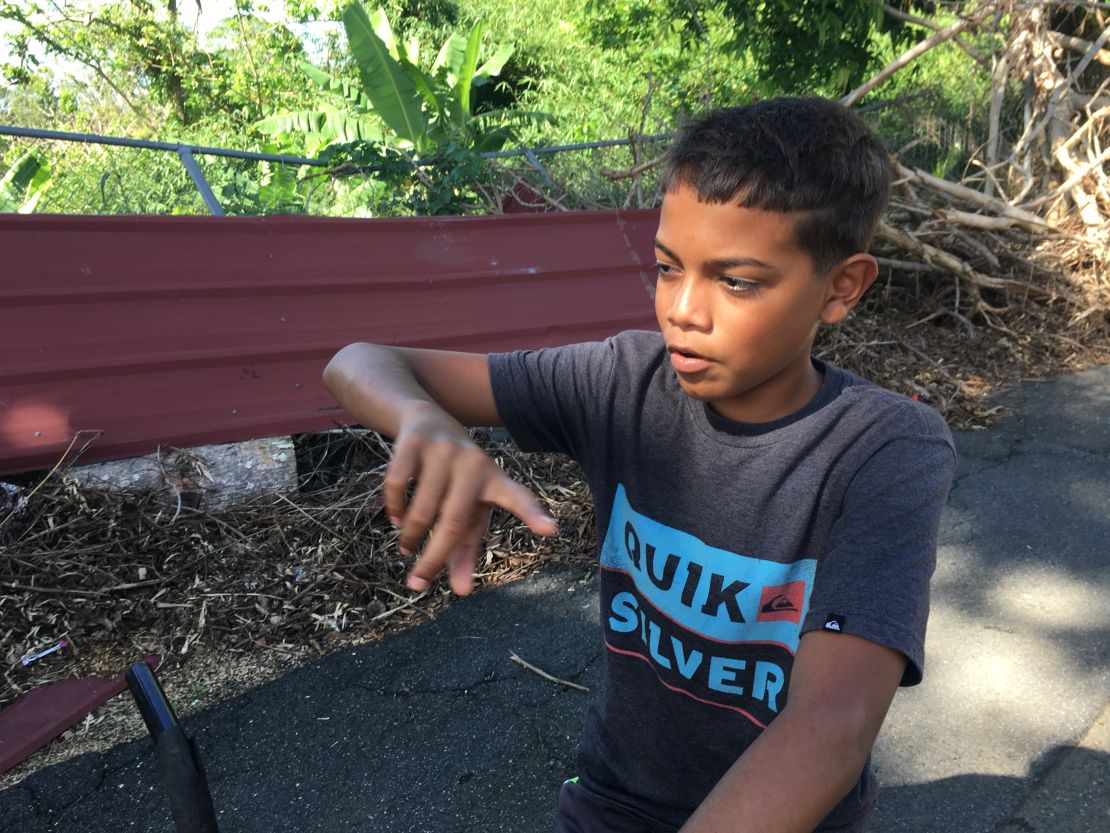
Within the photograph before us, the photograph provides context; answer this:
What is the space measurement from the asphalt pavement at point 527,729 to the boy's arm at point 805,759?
160 centimetres

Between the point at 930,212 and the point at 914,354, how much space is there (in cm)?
105

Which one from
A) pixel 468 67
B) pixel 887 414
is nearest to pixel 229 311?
pixel 887 414

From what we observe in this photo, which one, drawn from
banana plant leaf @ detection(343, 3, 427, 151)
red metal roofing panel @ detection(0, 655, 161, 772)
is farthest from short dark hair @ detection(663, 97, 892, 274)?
banana plant leaf @ detection(343, 3, 427, 151)

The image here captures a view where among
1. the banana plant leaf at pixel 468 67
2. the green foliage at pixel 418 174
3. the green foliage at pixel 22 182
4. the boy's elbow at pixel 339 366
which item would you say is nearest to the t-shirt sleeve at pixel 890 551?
the boy's elbow at pixel 339 366

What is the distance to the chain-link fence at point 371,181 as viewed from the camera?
5727mm

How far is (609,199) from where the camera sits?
6.60 meters

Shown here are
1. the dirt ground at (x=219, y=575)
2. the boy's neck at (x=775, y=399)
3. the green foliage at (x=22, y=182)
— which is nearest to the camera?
the boy's neck at (x=775, y=399)

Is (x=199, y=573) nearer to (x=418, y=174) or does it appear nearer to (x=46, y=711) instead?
(x=46, y=711)

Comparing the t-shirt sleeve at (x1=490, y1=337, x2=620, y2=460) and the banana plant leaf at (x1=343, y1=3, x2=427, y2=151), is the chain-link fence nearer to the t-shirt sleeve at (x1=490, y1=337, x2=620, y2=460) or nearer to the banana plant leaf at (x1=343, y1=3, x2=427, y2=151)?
the banana plant leaf at (x1=343, y1=3, x2=427, y2=151)

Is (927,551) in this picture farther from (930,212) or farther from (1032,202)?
(1032,202)

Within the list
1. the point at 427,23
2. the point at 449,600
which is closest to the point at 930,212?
the point at 449,600

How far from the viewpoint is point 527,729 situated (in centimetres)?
293

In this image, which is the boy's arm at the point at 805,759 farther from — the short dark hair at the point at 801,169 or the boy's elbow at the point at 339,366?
the boy's elbow at the point at 339,366

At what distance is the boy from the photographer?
1146 millimetres
